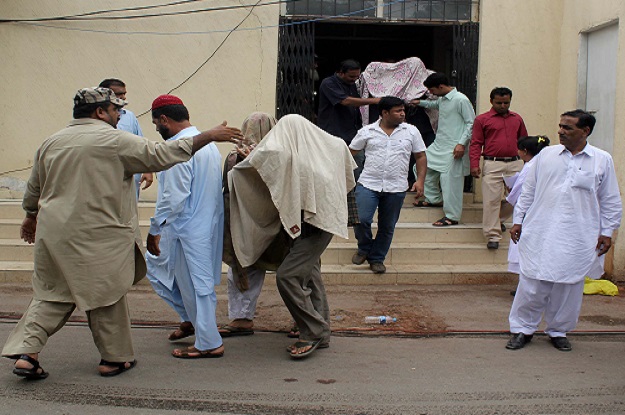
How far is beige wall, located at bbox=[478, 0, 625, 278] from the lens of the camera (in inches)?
395

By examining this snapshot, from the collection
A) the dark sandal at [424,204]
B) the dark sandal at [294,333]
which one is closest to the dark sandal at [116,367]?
the dark sandal at [294,333]

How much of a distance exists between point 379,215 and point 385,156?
63 centimetres

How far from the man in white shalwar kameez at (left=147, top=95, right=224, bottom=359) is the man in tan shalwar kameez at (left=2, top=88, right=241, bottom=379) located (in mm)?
383

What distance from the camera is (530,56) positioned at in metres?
10.1

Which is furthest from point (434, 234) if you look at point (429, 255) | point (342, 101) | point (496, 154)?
point (342, 101)

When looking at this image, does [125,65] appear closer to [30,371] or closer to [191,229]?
[191,229]

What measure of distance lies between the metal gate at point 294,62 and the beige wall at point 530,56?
7.11 feet

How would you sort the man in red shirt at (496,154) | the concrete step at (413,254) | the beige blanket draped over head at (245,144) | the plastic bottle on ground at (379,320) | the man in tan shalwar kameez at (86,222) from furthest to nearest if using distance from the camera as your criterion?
the man in red shirt at (496,154) → the concrete step at (413,254) → the plastic bottle on ground at (379,320) → the beige blanket draped over head at (245,144) → the man in tan shalwar kameez at (86,222)

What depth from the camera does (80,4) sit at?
32.6 ft

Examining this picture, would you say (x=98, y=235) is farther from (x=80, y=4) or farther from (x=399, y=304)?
(x=80, y=4)

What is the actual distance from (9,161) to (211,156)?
5.39 m

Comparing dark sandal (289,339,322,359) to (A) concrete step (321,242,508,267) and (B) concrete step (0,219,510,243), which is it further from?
(B) concrete step (0,219,510,243)

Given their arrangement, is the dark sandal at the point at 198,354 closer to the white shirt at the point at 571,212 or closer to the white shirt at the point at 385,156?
the white shirt at the point at 571,212

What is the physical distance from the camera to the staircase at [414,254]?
27.7ft
